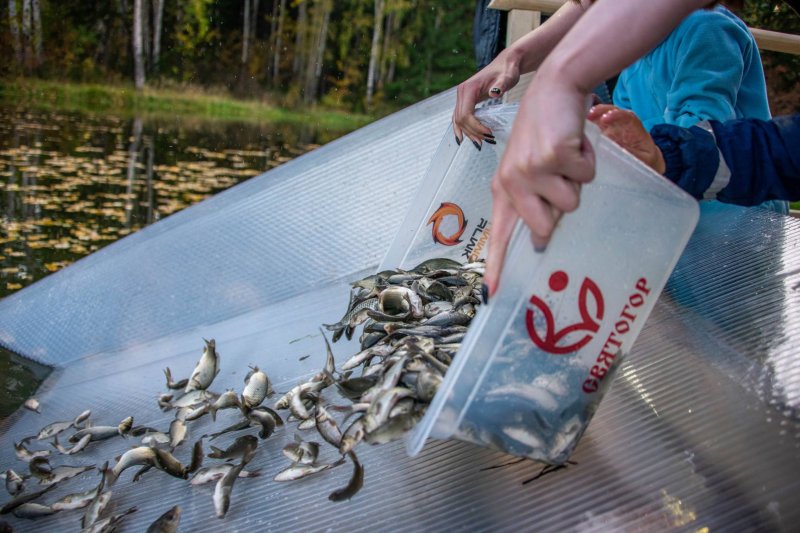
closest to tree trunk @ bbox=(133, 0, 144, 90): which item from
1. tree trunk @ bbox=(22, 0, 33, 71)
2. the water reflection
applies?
tree trunk @ bbox=(22, 0, 33, 71)

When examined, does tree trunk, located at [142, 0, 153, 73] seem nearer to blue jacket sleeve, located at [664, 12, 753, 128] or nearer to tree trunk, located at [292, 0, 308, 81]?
tree trunk, located at [292, 0, 308, 81]

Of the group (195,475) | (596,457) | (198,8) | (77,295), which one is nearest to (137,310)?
(77,295)

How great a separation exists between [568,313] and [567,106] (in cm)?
33

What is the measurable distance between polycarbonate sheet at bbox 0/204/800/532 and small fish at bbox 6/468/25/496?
93 millimetres

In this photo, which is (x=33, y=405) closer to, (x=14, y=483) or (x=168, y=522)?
(x=14, y=483)

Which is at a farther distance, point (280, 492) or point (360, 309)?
point (360, 309)

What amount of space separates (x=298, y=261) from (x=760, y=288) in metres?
1.65

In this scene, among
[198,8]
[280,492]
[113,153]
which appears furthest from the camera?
[198,8]

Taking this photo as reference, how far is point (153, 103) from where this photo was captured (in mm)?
12680

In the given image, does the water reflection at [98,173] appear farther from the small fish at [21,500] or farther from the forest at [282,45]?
the small fish at [21,500]

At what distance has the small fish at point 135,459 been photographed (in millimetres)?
1593

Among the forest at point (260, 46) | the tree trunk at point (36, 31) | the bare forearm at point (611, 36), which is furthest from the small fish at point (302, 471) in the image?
the tree trunk at point (36, 31)

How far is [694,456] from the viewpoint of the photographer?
1.20 metres

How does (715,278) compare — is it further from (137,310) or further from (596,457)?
(137,310)
